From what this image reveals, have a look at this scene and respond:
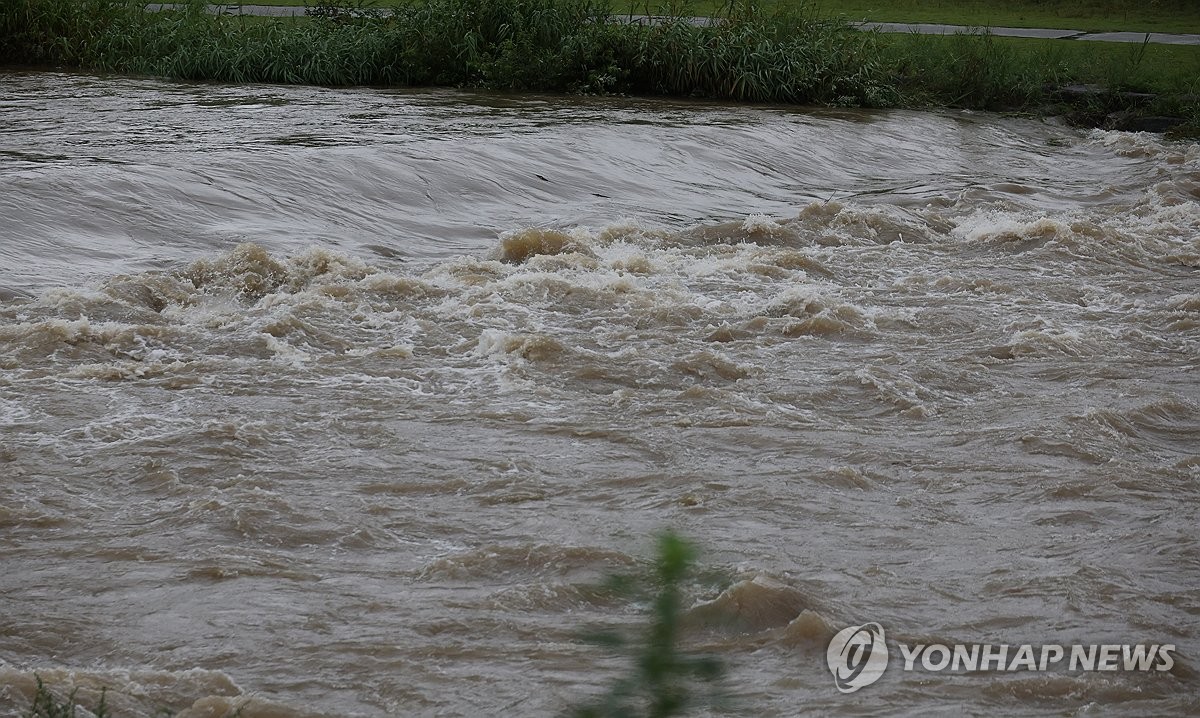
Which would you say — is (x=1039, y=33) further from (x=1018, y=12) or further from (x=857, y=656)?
(x=857, y=656)

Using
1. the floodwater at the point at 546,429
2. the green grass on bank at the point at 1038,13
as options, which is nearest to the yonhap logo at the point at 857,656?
the floodwater at the point at 546,429

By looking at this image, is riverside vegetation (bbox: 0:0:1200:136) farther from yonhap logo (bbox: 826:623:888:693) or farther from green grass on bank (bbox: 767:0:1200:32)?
yonhap logo (bbox: 826:623:888:693)

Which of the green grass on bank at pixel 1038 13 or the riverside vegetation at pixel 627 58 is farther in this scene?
the green grass on bank at pixel 1038 13

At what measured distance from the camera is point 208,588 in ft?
14.7

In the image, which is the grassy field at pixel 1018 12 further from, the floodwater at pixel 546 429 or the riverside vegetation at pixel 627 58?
the floodwater at pixel 546 429

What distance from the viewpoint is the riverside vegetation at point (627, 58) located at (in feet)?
59.6

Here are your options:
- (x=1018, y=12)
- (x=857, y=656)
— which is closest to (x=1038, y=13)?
(x=1018, y=12)

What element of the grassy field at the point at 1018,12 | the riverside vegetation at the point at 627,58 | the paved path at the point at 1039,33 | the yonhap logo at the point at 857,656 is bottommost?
the yonhap logo at the point at 857,656

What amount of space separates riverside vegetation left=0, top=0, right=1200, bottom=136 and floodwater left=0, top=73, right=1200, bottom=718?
565 cm

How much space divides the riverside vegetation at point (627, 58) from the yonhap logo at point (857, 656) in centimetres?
1461

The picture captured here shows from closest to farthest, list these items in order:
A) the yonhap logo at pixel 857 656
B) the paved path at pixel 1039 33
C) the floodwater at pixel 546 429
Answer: the yonhap logo at pixel 857 656
the floodwater at pixel 546 429
the paved path at pixel 1039 33

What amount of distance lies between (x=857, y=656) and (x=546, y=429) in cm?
240

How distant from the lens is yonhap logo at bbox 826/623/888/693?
3.97m

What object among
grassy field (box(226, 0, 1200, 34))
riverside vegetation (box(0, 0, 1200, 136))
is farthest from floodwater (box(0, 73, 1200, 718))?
grassy field (box(226, 0, 1200, 34))
